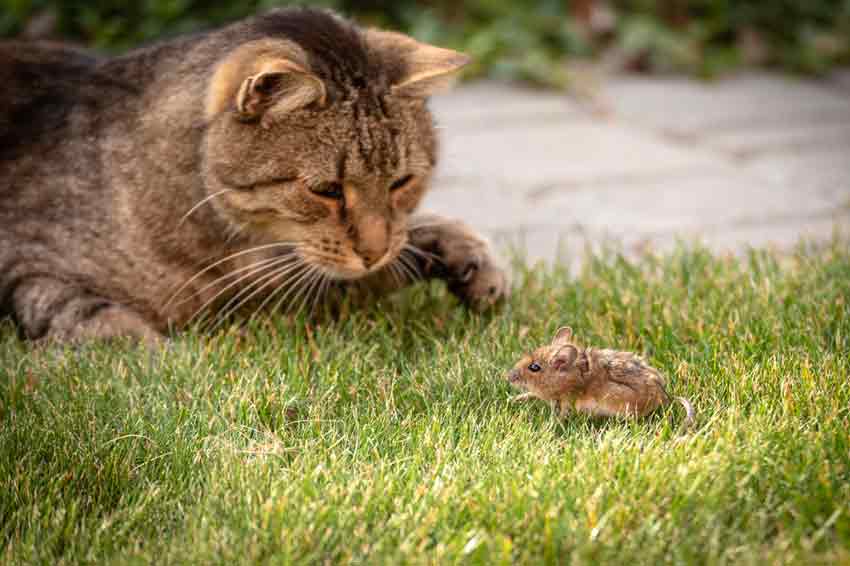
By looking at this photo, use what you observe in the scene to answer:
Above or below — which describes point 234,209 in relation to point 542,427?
above

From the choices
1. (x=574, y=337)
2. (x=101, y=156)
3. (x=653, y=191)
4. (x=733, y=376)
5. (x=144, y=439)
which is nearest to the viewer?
(x=144, y=439)

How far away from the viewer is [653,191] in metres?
4.94

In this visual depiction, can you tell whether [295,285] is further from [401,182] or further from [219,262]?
[401,182]

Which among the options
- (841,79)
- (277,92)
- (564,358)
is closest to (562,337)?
(564,358)

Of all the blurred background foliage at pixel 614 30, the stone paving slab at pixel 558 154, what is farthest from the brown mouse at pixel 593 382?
the blurred background foliage at pixel 614 30

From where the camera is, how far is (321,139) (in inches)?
121

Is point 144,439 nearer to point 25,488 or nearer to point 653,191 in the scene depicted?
point 25,488

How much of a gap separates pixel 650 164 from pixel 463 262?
7.13 ft

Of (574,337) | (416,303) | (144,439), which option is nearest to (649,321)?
(574,337)

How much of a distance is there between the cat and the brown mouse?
0.71 meters

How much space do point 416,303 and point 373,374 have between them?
64cm

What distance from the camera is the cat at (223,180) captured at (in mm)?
3100

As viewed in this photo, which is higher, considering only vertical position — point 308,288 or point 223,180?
point 223,180

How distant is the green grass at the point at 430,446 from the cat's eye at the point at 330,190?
42 centimetres
